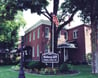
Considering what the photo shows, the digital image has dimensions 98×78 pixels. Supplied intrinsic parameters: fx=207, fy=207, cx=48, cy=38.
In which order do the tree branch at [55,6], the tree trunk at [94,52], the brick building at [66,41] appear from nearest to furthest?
the tree trunk at [94,52]
the tree branch at [55,6]
the brick building at [66,41]

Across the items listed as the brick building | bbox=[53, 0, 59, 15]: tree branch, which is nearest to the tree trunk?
bbox=[53, 0, 59, 15]: tree branch

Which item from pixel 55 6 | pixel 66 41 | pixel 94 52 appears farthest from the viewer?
pixel 66 41

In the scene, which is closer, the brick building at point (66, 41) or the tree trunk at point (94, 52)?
the tree trunk at point (94, 52)

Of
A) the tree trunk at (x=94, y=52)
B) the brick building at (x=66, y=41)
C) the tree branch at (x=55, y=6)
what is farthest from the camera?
the brick building at (x=66, y=41)

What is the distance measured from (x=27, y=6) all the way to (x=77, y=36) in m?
16.4

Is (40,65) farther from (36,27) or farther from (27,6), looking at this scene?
(36,27)

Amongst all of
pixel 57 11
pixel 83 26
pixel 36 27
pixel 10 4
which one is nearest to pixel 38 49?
pixel 36 27

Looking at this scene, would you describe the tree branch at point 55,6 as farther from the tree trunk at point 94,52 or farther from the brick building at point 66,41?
the brick building at point 66,41

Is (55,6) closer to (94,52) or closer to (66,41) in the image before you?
(94,52)

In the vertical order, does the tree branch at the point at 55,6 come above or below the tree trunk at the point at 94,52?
above

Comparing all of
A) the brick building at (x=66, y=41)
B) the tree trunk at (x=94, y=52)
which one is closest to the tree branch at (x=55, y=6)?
the tree trunk at (x=94, y=52)

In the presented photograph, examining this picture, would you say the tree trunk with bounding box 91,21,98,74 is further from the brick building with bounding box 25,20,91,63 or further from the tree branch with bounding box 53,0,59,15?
the brick building with bounding box 25,20,91,63

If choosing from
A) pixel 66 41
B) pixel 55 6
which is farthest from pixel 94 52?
pixel 66 41

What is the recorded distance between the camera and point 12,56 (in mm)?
36688
